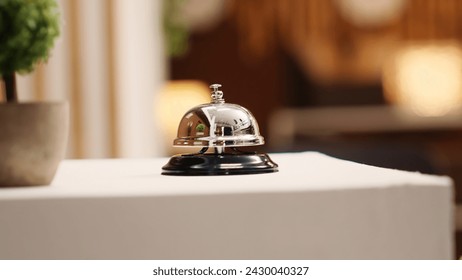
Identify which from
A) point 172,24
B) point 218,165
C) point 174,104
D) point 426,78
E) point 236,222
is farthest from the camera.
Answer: point 426,78

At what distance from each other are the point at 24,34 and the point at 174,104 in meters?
3.62

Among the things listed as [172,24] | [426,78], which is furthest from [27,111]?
[426,78]

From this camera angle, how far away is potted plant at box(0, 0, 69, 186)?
2.40 ft

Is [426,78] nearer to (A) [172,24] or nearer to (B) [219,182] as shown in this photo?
(A) [172,24]

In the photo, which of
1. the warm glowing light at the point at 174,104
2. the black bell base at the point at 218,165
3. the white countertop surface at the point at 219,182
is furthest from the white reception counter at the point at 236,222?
the warm glowing light at the point at 174,104

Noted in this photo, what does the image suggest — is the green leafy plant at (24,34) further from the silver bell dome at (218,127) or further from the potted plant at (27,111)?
the silver bell dome at (218,127)

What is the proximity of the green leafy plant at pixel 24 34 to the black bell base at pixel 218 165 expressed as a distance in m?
0.19

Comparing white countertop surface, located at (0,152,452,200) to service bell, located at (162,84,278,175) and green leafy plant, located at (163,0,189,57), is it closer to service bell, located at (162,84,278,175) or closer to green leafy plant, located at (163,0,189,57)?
service bell, located at (162,84,278,175)

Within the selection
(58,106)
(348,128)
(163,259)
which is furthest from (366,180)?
(348,128)

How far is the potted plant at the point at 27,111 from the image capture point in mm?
731

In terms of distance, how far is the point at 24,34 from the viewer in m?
0.73

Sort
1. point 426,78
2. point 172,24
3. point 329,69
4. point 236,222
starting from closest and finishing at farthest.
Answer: point 236,222 → point 172,24 → point 426,78 → point 329,69

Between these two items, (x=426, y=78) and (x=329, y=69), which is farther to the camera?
(x=329, y=69)

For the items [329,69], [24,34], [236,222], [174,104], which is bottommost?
[174,104]
